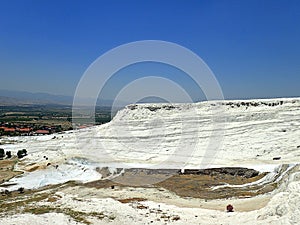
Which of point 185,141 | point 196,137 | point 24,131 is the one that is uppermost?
point 196,137

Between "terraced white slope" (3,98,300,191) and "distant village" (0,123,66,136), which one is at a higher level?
"terraced white slope" (3,98,300,191)

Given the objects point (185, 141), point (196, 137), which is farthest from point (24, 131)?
point (196, 137)

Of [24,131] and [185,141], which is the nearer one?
[185,141]

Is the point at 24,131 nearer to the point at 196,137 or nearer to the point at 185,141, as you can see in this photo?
the point at 185,141

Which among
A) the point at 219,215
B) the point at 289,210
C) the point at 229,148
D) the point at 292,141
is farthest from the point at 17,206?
the point at 292,141

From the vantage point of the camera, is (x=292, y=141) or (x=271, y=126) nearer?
(x=292, y=141)

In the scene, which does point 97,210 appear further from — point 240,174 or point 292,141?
point 292,141

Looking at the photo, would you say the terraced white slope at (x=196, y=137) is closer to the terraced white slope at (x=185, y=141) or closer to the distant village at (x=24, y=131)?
the terraced white slope at (x=185, y=141)

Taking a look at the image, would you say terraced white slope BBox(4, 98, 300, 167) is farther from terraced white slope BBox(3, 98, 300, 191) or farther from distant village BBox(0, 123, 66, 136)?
distant village BBox(0, 123, 66, 136)

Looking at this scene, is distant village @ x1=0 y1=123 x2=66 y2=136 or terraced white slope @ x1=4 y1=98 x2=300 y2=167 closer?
terraced white slope @ x1=4 y1=98 x2=300 y2=167

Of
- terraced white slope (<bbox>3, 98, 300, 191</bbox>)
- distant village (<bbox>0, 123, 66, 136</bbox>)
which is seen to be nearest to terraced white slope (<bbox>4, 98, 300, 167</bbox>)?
terraced white slope (<bbox>3, 98, 300, 191</bbox>)

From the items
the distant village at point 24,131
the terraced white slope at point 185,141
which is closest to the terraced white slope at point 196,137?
the terraced white slope at point 185,141
